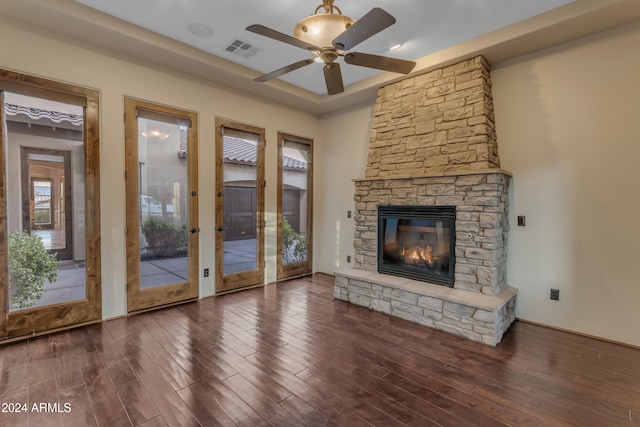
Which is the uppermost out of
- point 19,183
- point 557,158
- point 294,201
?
point 557,158

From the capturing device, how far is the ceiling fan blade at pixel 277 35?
6.99 ft

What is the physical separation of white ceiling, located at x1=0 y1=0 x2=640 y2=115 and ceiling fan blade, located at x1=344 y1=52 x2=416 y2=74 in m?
0.65

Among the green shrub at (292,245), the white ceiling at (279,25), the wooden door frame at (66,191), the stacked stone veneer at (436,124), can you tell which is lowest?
the green shrub at (292,245)

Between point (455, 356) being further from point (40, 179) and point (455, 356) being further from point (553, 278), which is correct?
point (40, 179)

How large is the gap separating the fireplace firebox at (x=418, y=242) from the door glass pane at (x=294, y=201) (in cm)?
185

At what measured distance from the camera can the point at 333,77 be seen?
2723mm

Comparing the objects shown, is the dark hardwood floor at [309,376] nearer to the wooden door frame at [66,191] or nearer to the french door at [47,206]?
the french door at [47,206]

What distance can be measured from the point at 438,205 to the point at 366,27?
2.30 metres

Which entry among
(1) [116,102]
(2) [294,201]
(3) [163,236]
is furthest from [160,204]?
(2) [294,201]

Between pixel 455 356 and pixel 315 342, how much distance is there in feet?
4.30

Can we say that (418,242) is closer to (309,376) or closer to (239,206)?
(309,376)

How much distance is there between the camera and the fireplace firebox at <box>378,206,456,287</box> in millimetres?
3546

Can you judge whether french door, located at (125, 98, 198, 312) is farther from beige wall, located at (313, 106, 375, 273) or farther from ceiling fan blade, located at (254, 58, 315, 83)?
beige wall, located at (313, 106, 375, 273)

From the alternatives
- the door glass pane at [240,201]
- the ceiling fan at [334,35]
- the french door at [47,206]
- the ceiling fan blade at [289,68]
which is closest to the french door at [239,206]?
the door glass pane at [240,201]
